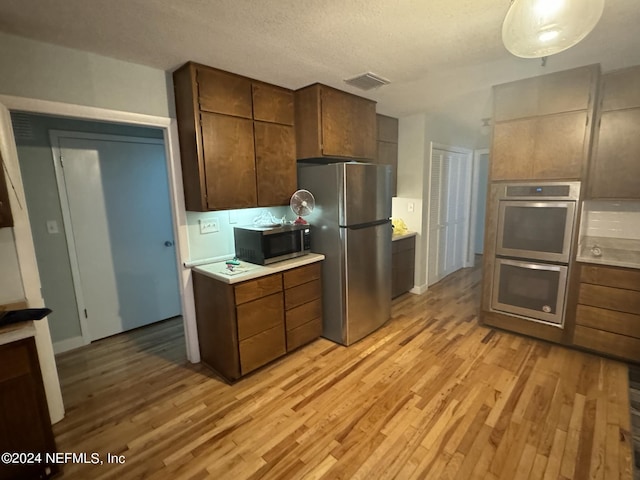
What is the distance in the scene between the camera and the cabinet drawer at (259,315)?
2275 millimetres

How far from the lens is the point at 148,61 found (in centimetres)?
212

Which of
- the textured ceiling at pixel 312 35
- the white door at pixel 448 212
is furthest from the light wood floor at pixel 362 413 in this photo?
the textured ceiling at pixel 312 35

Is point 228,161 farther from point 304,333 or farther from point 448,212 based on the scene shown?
point 448,212

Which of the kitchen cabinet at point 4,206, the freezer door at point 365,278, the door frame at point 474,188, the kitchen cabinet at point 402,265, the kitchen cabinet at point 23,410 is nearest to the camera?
the kitchen cabinet at point 23,410

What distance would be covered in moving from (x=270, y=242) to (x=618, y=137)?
300cm

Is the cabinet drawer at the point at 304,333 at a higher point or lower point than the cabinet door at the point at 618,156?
lower

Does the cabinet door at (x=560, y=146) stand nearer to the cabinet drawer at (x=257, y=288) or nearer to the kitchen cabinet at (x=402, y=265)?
the kitchen cabinet at (x=402, y=265)

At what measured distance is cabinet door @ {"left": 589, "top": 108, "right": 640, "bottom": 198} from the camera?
241 cm

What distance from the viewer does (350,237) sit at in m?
2.70

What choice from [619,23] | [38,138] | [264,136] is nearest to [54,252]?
[38,138]

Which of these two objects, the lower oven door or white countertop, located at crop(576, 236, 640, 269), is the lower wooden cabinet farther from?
white countertop, located at crop(576, 236, 640, 269)

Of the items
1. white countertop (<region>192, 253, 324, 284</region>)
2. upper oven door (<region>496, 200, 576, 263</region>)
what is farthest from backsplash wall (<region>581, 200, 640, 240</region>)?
white countertop (<region>192, 253, 324, 284</region>)

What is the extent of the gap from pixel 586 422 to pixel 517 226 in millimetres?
1581

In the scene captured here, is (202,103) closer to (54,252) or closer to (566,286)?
(54,252)
